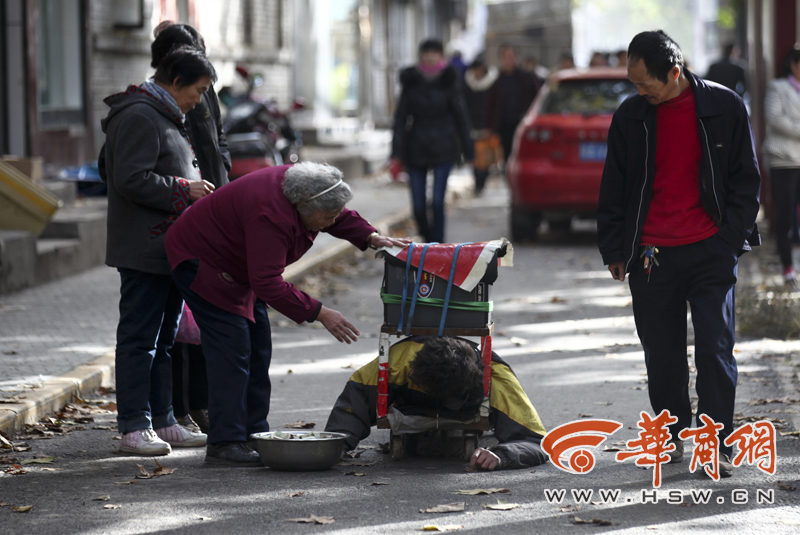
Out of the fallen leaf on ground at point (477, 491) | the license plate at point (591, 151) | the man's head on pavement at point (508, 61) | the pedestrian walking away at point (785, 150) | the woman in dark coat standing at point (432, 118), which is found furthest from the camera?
the man's head on pavement at point (508, 61)

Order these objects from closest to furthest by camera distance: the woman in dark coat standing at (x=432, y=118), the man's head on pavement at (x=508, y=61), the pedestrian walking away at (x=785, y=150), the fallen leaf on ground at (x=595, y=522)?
the fallen leaf on ground at (x=595, y=522), the pedestrian walking away at (x=785, y=150), the woman in dark coat standing at (x=432, y=118), the man's head on pavement at (x=508, y=61)

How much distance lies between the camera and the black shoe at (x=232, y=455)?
5.25 m

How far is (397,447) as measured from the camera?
533 centimetres

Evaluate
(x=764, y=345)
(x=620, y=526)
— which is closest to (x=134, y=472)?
(x=620, y=526)

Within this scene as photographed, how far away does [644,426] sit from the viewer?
5.33 meters

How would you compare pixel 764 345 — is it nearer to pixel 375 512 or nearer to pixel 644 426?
pixel 644 426

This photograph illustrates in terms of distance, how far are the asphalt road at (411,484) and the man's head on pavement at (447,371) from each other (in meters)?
0.35

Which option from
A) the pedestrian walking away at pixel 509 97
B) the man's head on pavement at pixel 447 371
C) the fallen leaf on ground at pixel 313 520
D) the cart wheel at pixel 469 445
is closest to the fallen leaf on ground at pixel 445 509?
the fallen leaf on ground at pixel 313 520

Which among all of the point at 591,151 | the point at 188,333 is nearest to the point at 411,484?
the point at 188,333

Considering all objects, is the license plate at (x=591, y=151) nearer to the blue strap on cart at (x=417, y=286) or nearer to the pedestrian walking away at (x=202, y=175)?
the pedestrian walking away at (x=202, y=175)

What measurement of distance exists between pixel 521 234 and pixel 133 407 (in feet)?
28.2

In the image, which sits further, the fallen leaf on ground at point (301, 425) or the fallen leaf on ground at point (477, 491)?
the fallen leaf on ground at point (301, 425)

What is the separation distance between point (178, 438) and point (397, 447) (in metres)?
1.12

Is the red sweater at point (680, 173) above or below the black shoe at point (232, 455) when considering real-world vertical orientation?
above
